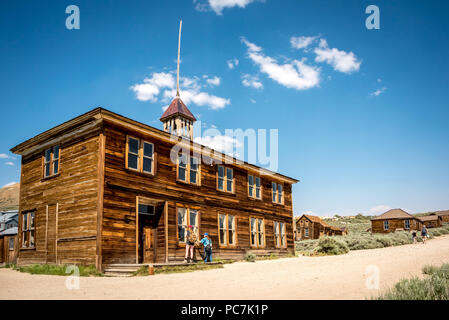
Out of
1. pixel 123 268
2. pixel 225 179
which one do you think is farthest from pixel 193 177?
pixel 123 268

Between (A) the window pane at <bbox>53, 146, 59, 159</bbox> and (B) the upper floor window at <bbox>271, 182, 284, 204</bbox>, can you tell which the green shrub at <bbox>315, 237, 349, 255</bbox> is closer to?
(B) the upper floor window at <bbox>271, 182, 284, 204</bbox>

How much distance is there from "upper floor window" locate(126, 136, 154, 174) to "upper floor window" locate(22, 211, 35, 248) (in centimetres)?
628

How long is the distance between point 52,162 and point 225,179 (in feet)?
32.2

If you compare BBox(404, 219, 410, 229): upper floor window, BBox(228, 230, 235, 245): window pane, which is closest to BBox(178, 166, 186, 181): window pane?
BBox(228, 230, 235, 245): window pane

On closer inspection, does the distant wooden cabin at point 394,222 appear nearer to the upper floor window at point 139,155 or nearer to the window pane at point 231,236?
the window pane at point 231,236

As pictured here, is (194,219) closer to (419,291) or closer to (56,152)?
(56,152)

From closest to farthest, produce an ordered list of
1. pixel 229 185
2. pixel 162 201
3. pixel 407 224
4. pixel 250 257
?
1. pixel 162 201
2. pixel 250 257
3. pixel 229 185
4. pixel 407 224

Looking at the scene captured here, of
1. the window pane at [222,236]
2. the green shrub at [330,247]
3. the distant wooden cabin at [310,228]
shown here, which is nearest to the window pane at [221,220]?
the window pane at [222,236]

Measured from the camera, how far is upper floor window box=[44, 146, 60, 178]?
18233 millimetres

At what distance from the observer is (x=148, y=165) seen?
1806 cm

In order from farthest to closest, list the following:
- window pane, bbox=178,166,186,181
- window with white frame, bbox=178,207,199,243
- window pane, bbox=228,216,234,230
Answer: window pane, bbox=228,216,234,230 < window pane, bbox=178,166,186,181 < window with white frame, bbox=178,207,199,243

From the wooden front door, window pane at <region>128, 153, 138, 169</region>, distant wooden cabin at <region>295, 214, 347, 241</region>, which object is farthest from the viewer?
distant wooden cabin at <region>295, 214, 347, 241</region>

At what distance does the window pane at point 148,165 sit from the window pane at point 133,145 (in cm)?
67

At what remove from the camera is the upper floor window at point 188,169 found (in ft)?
65.1
